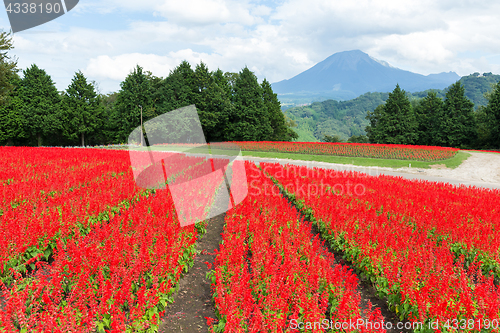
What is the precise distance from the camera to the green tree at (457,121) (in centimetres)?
3975

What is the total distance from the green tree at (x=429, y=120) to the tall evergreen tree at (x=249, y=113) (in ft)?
74.3

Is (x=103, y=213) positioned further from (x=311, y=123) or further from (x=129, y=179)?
(x=311, y=123)

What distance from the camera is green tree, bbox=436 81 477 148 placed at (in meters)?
39.8

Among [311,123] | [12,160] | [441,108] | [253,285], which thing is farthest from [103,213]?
[311,123]

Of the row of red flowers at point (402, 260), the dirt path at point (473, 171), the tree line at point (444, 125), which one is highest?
the tree line at point (444, 125)

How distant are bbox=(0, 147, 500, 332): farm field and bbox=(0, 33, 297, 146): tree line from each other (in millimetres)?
35231

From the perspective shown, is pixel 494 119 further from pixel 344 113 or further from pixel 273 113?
pixel 344 113

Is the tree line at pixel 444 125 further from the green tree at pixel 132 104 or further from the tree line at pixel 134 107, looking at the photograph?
the green tree at pixel 132 104

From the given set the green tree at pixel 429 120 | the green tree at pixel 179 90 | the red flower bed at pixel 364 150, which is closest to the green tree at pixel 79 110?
the green tree at pixel 179 90

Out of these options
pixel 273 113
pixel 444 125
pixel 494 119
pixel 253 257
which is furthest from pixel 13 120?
pixel 494 119

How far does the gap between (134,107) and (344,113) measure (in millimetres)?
98792

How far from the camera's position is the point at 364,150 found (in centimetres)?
2783

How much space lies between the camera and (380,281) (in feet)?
16.9

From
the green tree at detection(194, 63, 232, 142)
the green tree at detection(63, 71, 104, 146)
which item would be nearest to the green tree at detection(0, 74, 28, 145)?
the green tree at detection(63, 71, 104, 146)
